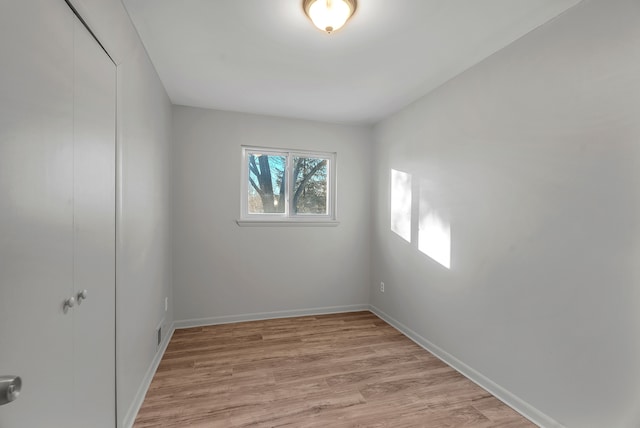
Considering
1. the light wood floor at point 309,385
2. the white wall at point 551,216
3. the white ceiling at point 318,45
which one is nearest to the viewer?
the white wall at point 551,216

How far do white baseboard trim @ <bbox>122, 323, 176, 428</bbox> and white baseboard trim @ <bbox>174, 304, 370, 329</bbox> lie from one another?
39cm

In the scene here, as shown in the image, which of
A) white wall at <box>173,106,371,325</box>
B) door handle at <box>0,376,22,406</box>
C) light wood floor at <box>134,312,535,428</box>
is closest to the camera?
door handle at <box>0,376,22,406</box>

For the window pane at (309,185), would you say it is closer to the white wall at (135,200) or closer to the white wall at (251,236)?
the white wall at (251,236)

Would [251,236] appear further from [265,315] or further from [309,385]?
[309,385]

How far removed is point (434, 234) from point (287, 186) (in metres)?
1.77

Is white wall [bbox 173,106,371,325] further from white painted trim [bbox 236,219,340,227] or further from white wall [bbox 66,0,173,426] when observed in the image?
white wall [bbox 66,0,173,426]

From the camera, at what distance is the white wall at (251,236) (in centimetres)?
306

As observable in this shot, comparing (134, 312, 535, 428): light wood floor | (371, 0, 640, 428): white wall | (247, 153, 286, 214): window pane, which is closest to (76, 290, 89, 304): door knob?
(134, 312, 535, 428): light wood floor

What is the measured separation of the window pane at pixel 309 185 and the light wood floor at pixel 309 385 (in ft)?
4.79

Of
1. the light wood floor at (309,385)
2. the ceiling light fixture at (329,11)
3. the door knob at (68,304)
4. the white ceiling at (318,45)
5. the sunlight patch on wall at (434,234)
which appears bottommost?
the light wood floor at (309,385)

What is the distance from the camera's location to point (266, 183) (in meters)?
3.42

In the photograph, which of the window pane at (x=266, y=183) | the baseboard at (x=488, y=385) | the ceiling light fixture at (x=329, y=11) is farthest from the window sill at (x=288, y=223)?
the ceiling light fixture at (x=329, y=11)

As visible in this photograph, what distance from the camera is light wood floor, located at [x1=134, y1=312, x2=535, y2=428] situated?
67.6 inches

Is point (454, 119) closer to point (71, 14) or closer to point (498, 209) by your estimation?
point (498, 209)
